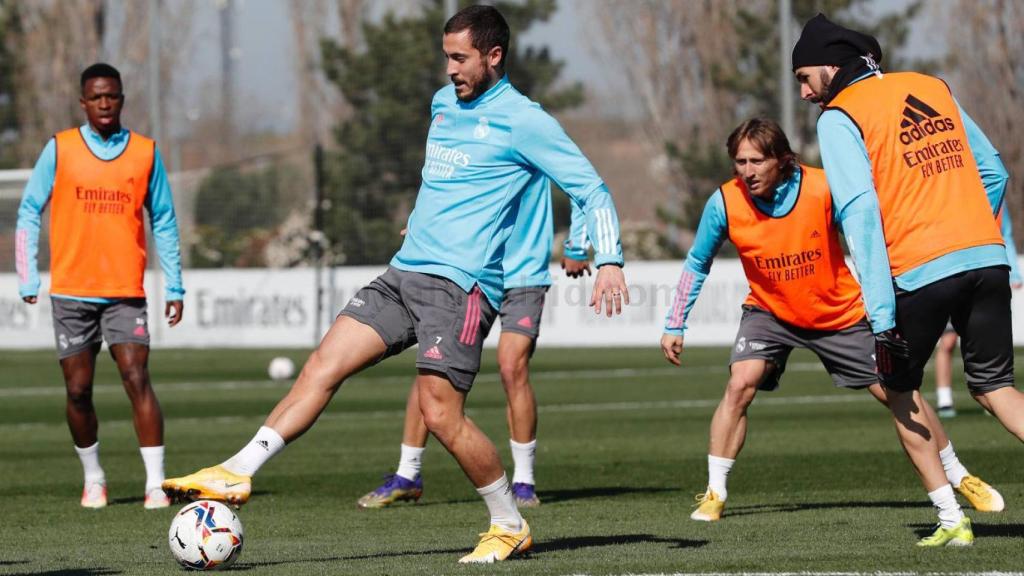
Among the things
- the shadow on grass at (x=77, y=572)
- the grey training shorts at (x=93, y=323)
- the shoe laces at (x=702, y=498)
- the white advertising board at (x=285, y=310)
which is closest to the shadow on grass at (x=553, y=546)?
the shadow on grass at (x=77, y=572)

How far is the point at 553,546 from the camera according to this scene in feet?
25.0

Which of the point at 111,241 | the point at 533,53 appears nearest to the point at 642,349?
the point at 533,53

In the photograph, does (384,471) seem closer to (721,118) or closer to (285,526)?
(285,526)

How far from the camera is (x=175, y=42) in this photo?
57031 mm

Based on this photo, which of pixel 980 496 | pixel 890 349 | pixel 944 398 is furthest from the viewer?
pixel 944 398

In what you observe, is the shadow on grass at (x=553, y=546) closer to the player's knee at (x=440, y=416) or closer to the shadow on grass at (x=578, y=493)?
the player's knee at (x=440, y=416)

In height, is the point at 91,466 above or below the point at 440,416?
below

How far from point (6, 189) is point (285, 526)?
2655 cm

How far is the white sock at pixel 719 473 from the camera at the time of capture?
8.67 metres

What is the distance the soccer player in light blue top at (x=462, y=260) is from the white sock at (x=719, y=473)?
1764 millimetres

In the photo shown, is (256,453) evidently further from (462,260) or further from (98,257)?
(98,257)

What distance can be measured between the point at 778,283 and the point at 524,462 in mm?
1909

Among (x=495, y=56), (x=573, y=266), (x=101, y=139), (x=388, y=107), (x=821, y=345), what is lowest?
(x=821, y=345)

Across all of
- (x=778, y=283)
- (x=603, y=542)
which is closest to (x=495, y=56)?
(x=603, y=542)
